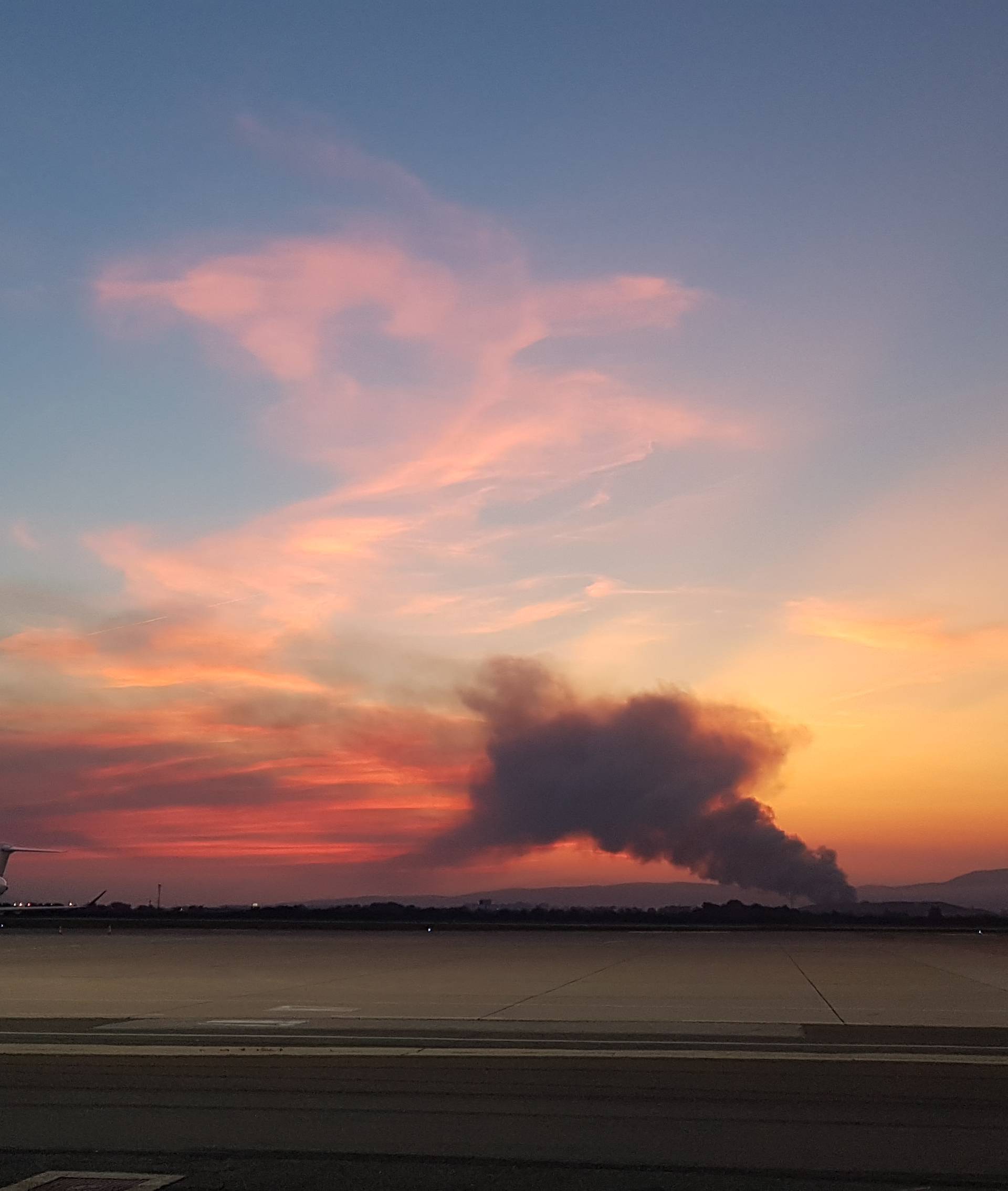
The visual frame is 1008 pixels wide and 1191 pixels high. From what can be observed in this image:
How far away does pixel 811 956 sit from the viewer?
151 feet

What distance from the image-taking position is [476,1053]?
1725cm

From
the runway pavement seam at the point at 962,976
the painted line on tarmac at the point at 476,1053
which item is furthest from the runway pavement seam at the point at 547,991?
the runway pavement seam at the point at 962,976

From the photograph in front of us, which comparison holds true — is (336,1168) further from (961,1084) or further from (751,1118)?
(961,1084)

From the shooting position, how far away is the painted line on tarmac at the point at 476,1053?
16641mm

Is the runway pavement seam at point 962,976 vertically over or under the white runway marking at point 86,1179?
over

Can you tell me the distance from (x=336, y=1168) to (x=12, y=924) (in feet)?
331

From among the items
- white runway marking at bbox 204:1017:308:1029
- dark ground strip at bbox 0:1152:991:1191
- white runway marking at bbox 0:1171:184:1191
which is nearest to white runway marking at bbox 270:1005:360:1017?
white runway marking at bbox 204:1017:308:1029

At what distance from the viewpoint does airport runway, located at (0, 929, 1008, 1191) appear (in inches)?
432

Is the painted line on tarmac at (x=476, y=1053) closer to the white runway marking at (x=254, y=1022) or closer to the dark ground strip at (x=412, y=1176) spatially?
the white runway marking at (x=254, y=1022)

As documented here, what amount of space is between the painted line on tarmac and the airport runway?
0.07 meters

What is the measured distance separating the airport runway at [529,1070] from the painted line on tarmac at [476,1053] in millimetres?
69

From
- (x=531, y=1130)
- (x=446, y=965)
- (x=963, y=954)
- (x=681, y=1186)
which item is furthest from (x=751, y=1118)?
(x=963, y=954)

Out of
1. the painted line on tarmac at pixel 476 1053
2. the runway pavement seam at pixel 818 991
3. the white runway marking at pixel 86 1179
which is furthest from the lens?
the runway pavement seam at pixel 818 991

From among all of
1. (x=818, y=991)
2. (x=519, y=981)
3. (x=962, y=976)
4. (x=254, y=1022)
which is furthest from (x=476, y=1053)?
(x=962, y=976)
